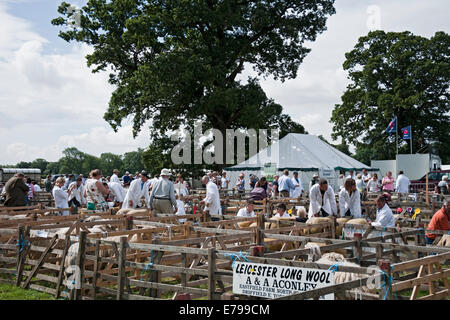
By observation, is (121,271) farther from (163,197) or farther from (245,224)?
(163,197)

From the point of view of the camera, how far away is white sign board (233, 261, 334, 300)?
5.33m

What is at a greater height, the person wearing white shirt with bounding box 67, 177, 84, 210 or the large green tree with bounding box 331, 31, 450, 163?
the large green tree with bounding box 331, 31, 450, 163

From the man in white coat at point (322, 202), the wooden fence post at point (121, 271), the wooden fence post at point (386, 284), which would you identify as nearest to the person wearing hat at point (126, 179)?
the man in white coat at point (322, 202)

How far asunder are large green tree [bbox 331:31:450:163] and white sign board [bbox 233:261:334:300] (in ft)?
142

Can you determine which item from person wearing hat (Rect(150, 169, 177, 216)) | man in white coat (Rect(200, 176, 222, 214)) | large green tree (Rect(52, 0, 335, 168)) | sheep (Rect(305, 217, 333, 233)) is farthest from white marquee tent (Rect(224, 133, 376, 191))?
sheep (Rect(305, 217, 333, 233))

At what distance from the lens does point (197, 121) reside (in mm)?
36500

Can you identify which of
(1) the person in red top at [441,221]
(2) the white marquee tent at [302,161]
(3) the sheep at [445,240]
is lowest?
(3) the sheep at [445,240]

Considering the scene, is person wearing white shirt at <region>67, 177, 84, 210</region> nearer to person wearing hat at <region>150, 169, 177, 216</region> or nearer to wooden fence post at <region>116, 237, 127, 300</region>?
person wearing hat at <region>150, 169, 177, 216</region>

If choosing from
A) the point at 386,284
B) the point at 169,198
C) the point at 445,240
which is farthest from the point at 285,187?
the point at 386,284

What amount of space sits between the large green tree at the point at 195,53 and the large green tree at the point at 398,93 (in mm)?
→ 14284

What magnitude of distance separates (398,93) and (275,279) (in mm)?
44315

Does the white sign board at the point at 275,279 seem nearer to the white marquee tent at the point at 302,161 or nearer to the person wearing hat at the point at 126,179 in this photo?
the white marquee tent at the point at 302,161

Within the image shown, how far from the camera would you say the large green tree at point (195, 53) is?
31.0 meters
